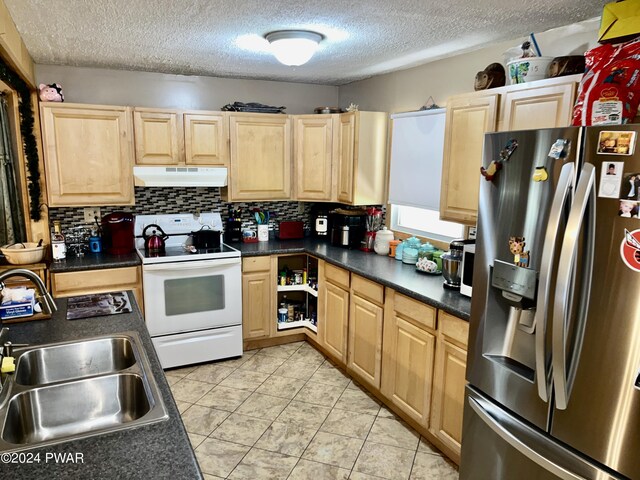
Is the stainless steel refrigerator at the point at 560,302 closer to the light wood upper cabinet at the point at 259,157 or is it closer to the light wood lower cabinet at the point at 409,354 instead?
the light wood lower cabinet at the point at 409,354

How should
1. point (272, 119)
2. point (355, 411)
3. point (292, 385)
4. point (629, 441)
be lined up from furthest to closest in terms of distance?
point (272, 119)
point (292, 385)
point (355, 411)
point (629, 441)

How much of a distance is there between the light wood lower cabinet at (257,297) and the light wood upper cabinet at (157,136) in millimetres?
1050

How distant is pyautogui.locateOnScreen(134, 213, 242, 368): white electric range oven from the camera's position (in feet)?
11.1

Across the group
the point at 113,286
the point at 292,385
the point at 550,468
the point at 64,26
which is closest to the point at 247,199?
the point at 113,286

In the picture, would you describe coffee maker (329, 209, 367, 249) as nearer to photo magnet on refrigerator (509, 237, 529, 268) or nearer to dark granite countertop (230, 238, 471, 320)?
dark granite countertop (230, 238, 471, 320)

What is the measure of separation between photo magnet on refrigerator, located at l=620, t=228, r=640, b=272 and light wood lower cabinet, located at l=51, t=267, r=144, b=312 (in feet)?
9.47

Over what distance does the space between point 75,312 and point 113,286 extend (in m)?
1.26

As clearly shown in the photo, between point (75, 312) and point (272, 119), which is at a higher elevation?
point (272, 119)

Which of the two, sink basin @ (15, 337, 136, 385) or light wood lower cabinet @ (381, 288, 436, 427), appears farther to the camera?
light wood lower cabinet @ (381, 288, 436, 427)

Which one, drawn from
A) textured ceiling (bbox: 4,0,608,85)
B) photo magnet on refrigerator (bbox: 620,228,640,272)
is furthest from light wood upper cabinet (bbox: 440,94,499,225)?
photo magnet on refrigerator (bbox: 620,228,640,272)

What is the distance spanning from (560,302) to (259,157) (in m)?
2.91

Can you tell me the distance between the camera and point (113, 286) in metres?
3.32

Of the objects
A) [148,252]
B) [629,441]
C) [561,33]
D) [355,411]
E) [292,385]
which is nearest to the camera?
[629,441]

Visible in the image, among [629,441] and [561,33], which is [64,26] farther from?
[629,441]
